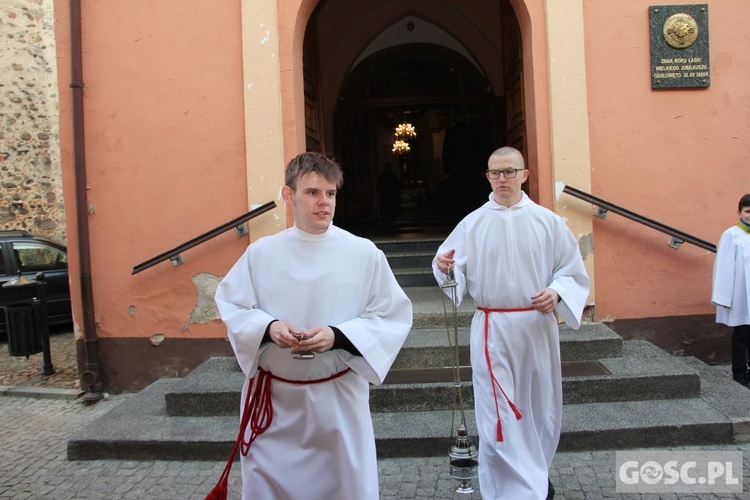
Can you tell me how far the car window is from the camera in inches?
360

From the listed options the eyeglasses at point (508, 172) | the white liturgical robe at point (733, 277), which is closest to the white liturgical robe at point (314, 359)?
the eyeglasses at point (508, 172)

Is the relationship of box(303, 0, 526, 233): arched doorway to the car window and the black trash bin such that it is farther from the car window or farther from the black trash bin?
the car window

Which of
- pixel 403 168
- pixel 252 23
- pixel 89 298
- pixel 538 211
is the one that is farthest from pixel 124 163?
pixel 403 168

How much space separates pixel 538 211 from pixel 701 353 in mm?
3288

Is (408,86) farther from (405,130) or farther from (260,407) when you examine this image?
(260,407)

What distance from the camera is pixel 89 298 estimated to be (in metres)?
5.70

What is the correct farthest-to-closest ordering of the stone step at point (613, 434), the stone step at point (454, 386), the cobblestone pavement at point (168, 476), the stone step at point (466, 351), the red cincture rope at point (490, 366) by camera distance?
the stone step at point (466, 351), the stone step at point (454, 386), the stone step at point (613, 434), the cobblestone pavement at point (168, 476), the red cincture rope at point (490, 366)

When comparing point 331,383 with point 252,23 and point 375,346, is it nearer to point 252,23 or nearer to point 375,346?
point 375,346

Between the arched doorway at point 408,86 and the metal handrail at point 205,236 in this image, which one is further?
the arched doorway at point 408,86

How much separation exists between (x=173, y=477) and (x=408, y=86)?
8216 mm

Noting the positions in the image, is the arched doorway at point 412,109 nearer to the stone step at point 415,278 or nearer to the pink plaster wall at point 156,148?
the stone step at point 415,278

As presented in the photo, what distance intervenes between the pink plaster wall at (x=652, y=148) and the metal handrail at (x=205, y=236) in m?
3.07

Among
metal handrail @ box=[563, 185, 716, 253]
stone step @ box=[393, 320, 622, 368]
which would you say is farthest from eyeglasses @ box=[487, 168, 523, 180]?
metal handrail @ box=[563, 185, 716, 253]

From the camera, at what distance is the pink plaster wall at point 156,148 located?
5.61m
